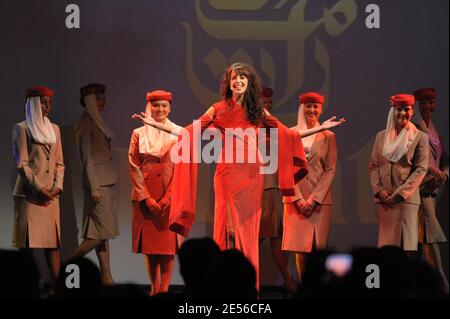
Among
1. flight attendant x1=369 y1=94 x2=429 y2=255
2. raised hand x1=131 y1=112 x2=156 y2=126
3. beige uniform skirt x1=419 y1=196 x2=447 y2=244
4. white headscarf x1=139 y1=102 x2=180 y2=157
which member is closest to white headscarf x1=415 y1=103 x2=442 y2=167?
flight attendant x1=369 y1=94 x2=429 y2=255

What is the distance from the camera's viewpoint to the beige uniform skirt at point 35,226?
698 cm

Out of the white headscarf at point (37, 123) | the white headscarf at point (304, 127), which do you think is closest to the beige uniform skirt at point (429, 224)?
the white headscarf at point (304, 127)

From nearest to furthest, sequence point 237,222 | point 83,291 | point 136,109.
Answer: point 83,291, point 237,222, point 136,109

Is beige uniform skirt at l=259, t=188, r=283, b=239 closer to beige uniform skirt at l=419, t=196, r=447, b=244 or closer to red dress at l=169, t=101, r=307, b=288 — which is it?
red dress at l=169, t=101, r=307, b=288

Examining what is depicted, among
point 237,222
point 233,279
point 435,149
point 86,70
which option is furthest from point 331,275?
point 86,70

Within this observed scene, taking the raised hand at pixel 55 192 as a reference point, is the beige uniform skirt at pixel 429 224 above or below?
below

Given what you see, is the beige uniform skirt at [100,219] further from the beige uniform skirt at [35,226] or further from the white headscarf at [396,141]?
the white headscarf at [396,141]

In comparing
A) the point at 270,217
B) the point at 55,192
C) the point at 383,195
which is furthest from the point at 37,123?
the point at 383,195

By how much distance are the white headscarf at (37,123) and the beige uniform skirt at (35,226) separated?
1.67ft

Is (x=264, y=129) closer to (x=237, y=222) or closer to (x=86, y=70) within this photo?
(x=237, y=222)

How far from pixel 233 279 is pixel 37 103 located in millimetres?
3471

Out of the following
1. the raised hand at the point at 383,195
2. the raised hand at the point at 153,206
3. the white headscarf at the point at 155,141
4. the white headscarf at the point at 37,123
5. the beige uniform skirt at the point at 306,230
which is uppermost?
the white headscarf at the point at 37,123

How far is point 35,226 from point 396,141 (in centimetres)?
301
